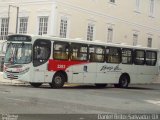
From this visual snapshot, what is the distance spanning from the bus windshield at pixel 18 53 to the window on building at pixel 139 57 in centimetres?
875

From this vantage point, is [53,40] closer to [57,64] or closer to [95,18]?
[57,64]

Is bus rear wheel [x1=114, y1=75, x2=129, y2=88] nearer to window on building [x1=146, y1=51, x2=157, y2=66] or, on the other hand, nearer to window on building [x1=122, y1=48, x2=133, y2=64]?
window on building [x1=122, y1=48, x2=133, y2=64]

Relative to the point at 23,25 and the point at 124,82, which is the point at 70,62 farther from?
the point at 23,25

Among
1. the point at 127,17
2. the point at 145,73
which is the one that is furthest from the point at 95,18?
the point at 145,73

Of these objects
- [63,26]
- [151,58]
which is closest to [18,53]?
[63,26]

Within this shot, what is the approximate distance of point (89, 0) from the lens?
37688 mm

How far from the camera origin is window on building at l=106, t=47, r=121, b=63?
29.1 m

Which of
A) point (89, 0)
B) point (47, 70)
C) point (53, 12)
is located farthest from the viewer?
point (89, 0)

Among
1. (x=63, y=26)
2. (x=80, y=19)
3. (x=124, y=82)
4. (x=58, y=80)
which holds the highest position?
(x=80, y=19)

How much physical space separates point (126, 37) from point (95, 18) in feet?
17.7

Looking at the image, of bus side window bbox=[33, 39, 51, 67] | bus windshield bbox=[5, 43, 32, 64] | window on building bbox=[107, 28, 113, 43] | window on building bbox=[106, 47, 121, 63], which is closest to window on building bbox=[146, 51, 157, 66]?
window on building bbox=[106, 47, 121, 63]

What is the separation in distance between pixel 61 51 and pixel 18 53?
237 centimetres

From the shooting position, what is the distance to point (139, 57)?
104 ft

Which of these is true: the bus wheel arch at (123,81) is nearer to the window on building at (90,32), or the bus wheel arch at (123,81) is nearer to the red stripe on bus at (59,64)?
the red stripe on bus at (59,64)
